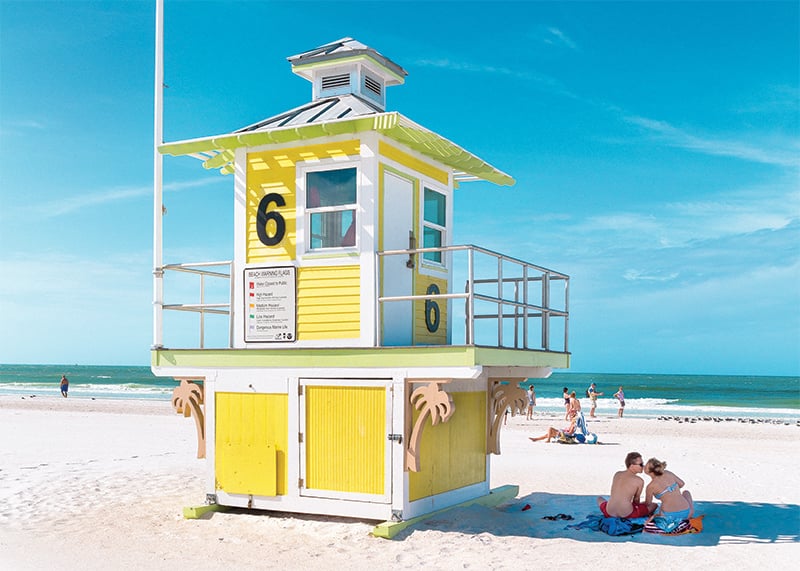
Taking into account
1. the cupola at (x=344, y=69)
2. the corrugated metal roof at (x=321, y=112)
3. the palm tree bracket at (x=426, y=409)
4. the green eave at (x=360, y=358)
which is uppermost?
the cupola at (x=344, y=69)

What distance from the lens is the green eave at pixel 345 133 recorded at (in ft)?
Answer: 36.9

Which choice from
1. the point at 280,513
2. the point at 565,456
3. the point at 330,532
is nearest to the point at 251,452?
the point at 280,513

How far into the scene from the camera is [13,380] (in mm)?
97562

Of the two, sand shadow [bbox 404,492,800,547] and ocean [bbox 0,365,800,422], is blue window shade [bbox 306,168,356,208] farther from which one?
ocean [bbox 0,365,800,422]

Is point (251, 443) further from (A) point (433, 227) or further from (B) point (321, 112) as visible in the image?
(B) point (321, 112)

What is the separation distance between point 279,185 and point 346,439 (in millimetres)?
3788

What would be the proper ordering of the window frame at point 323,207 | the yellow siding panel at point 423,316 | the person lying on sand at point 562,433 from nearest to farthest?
the window frame at point 323,207
the yellow siding panel at point 423,316
the person lying on sand at point 562,433

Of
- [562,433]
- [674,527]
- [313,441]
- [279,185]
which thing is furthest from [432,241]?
[562,433]

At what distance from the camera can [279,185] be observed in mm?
12148

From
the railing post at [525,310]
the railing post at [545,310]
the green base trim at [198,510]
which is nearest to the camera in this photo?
the green base trim at [198,510]

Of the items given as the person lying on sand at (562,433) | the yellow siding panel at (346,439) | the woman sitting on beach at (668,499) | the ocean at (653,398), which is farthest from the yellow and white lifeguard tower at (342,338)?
the ocean at (653,398)

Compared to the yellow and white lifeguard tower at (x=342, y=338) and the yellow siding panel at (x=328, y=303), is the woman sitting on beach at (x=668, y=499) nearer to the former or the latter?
the yellow and white lifeguard tower at (x=342, y=338)

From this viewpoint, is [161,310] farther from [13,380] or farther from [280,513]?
[13,380]

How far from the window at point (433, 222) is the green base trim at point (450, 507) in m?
3.79
